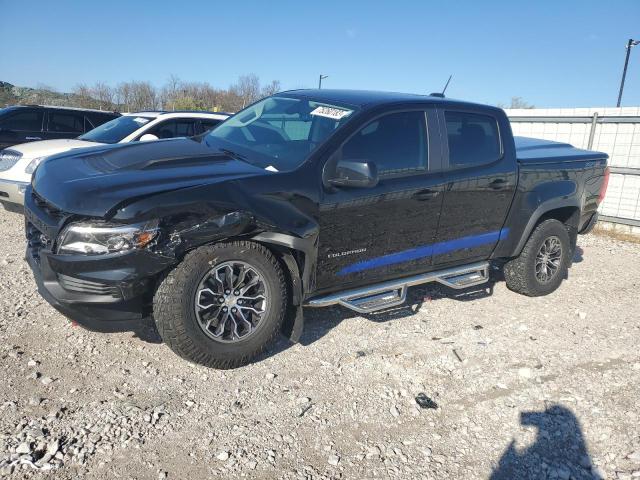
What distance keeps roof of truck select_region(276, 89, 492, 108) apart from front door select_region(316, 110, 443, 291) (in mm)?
138

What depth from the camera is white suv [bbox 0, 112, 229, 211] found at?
21.8 feet

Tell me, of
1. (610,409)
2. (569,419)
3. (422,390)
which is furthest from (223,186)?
(610,409)

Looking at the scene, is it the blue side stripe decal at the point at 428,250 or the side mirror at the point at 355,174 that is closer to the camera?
the side mirror at the point at 355,174

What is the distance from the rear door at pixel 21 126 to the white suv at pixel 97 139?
207 cm

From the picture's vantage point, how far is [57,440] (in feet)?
8.67

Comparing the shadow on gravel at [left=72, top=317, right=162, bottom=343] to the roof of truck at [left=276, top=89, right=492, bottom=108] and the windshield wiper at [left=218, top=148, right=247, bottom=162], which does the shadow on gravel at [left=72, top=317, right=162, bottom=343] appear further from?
the roof of truck at [left=276, top=89, right=492, bottom=108]

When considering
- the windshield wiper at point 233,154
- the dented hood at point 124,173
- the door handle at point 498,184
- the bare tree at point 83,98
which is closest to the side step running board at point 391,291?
the door handle at point 498,184

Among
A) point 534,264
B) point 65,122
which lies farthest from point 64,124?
point 534,264

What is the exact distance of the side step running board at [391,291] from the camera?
378 centimetres

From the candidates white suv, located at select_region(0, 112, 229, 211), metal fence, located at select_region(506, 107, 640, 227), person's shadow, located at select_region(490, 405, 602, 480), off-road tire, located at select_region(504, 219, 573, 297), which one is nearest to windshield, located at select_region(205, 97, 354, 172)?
person's shadow, located at select_region(490, 405, 602, 480)

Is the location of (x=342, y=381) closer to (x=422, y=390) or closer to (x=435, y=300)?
(x=422, y=390)

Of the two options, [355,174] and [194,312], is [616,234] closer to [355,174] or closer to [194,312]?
[355,174]

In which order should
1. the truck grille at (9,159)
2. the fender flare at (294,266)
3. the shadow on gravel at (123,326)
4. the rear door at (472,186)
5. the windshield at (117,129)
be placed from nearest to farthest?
the shadow on gravel at (123,326) → the fender flare at (294,266) → the rear door at (472,186) → the truck grille at (9,159) → the windshield at (117,129)

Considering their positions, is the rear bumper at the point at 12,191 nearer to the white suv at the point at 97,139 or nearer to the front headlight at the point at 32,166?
the white suv at the point at 97,139
